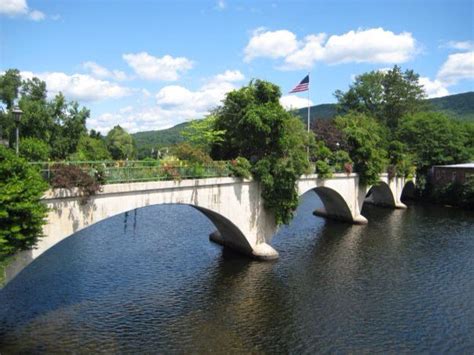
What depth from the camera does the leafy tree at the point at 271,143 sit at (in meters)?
25.6

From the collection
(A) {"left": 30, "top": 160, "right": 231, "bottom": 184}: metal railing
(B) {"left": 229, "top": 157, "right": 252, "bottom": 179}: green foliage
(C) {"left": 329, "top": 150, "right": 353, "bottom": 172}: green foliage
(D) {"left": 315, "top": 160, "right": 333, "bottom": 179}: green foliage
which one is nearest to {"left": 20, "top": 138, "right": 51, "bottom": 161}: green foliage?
(A) {"left": 30, "top": 160, "right": 231, "bottom": 184}: metal railing

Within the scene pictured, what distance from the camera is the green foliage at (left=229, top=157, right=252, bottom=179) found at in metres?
24.4

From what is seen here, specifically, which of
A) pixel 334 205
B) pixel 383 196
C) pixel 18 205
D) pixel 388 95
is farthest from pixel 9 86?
pixel 388 95

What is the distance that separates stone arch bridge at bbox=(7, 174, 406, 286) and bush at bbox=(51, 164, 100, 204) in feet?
0.83

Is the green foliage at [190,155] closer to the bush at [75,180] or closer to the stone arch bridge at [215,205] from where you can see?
the stone arch bridge at [215,205]

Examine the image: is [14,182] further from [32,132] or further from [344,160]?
[344,160]

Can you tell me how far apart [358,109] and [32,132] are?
65.9m

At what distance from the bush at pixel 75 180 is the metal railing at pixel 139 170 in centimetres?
17

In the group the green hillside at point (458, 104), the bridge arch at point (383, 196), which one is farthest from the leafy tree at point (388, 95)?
the green hillside at point (458, 104)

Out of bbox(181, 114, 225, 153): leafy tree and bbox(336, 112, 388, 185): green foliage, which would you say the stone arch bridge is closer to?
bbox(336, 112, 388, 185): green foliage

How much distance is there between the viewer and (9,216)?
12555 millimetres

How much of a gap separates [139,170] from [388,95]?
240 ft

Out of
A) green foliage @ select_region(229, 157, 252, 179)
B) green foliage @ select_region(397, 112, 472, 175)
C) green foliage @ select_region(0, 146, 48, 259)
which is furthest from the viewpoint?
green foliage @ select_region(397, 112, 472, 175)

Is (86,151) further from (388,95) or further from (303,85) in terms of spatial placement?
(388,95)
